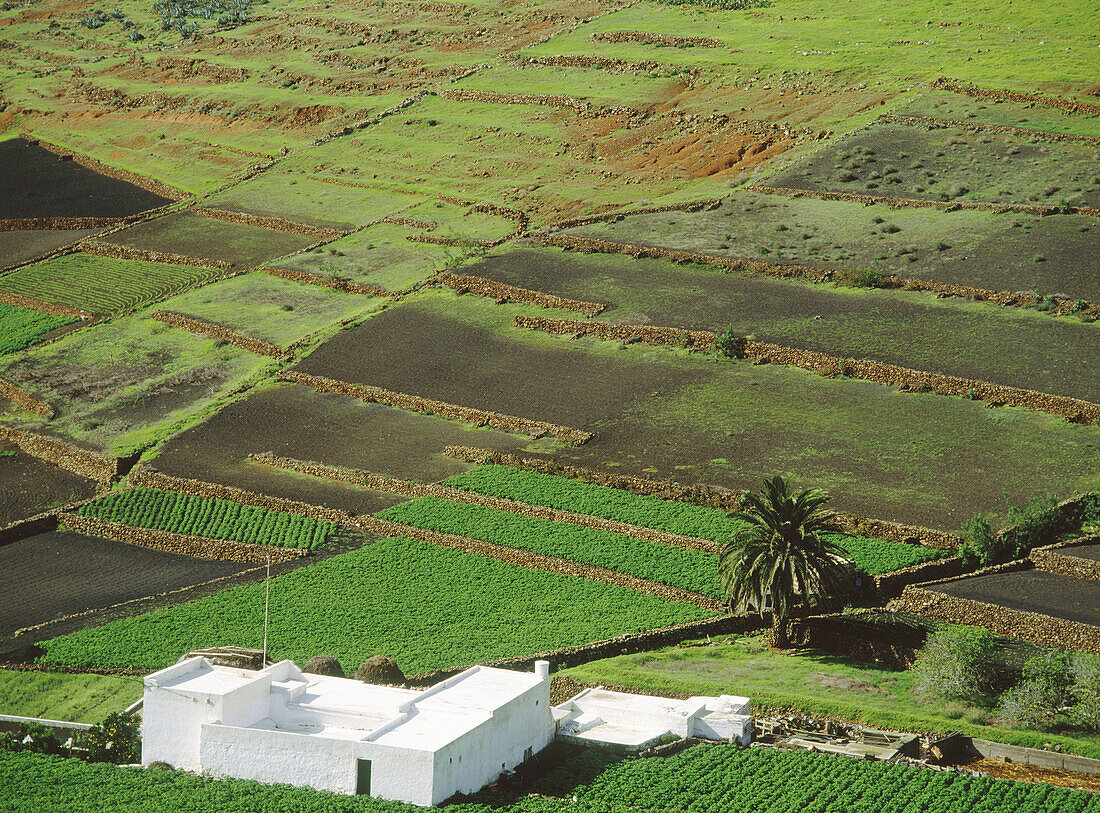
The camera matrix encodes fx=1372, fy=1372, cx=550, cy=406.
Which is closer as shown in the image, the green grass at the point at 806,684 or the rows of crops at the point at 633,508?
the green grass at the point at 806,684

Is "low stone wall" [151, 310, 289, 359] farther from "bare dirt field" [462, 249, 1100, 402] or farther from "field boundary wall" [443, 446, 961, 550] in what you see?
"field boundary wall" [443, 446, 961, 550]

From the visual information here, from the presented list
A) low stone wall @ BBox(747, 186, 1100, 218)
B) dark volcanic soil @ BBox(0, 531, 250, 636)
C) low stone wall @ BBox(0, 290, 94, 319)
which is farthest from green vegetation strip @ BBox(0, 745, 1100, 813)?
low stone wall @ BBox(0, 290, 94, 319)

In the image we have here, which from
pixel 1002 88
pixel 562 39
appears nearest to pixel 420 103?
pixel 562 39

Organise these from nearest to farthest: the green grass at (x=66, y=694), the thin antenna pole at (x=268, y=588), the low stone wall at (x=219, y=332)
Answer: the green grass at (x=66, y=694) < the thin antenna pole at (x=268, y=588) < the low stone wall at (x=219, y=332)

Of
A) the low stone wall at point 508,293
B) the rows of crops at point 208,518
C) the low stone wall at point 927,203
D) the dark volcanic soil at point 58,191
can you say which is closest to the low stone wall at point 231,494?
the rows of crops at point 208,518

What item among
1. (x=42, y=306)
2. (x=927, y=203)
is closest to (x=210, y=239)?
(x=42, y=306)

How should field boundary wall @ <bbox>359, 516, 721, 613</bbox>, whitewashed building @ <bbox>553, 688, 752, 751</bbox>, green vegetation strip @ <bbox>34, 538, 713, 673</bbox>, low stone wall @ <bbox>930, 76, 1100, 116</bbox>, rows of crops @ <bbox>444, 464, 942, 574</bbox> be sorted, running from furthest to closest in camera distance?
low stone wall @ <bbox>930, 76, 1100, 116</bbox> < field boundary wall @ <bbox>359, 516, 721, 613</bbox> < rows of crops @ <bbox>444, 464, 942, 574</bbox> < green vegetation strip @ <bbox>34, 538, 713, 673</bbox> < whitewashed building @ <bbox>553, 688, 752, 751</bbox>

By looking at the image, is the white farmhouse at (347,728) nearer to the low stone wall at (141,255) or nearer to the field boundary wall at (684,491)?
the field boundary wall at (684,491)
